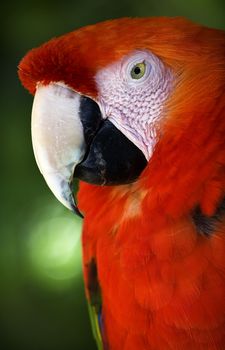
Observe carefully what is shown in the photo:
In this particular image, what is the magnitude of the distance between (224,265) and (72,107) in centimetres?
35

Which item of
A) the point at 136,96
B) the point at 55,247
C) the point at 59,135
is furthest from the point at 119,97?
the point at 55,247

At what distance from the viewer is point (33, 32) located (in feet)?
6.06

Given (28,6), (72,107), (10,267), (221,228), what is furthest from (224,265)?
(28,6)

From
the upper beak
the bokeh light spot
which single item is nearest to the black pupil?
the upper beak

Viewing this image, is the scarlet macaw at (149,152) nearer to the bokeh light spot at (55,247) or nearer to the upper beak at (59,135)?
the upper beak at (59,135)

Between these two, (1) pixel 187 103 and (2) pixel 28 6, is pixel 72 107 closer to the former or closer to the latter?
(1) pixel 187 103

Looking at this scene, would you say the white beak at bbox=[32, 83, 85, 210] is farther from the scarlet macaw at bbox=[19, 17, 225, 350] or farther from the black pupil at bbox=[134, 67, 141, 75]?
the black pupil at bbox=[134, 67, 141, 75]

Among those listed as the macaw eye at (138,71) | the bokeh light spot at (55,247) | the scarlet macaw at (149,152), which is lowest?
the bokeh light spot at (55,247)

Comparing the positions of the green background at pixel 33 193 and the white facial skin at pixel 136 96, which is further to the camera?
the green background at pixel 33 193

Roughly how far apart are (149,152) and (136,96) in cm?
10

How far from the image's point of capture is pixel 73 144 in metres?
0.82

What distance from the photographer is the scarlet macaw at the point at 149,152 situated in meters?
0.78

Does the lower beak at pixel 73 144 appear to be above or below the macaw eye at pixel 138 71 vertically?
below

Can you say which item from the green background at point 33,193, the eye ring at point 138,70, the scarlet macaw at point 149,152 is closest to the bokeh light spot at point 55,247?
the green background at point 33,193
